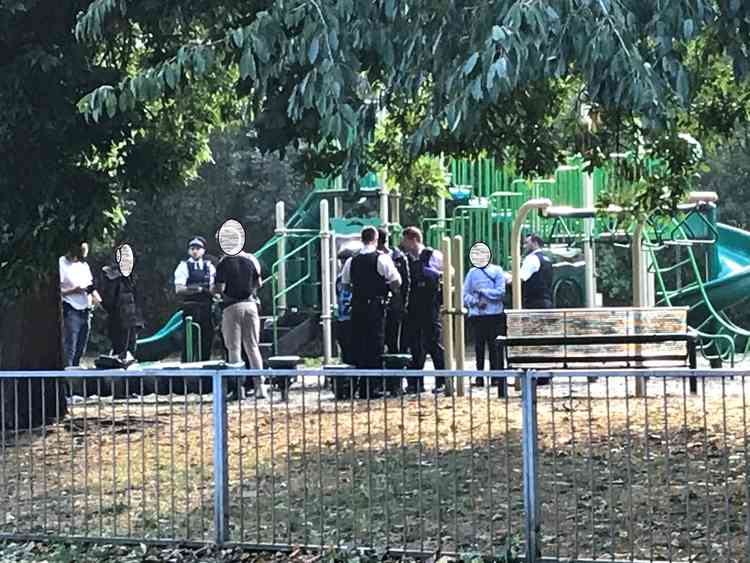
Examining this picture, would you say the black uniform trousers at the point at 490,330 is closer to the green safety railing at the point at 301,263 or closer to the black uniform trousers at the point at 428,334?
the black uniform trousers at the point at 428,334

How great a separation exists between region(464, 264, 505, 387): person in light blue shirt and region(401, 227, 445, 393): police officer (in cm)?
39

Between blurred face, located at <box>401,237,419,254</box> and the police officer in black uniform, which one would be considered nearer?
blurred face, located at <box>401,237,419,254</box>

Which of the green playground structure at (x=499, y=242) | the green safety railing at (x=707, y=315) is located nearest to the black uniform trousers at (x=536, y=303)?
the green playground structure at (x=499, y=242)

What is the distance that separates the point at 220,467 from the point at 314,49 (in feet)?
8.30

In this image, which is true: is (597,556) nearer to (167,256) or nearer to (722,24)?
(722,24)

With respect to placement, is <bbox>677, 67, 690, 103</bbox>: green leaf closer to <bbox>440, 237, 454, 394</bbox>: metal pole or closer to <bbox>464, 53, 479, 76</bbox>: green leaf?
<bbox>464, 53, 479, 76</bbox>: green leaf

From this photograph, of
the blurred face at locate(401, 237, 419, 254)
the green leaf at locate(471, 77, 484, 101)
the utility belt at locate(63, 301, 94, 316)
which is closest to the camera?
the green leaf at locate(471, 77, 484, 101)

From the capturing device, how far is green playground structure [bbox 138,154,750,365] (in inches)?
779

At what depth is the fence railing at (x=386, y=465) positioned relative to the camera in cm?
759

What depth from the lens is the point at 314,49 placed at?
6711 millimetres

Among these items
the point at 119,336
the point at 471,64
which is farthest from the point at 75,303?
the point at 471,64

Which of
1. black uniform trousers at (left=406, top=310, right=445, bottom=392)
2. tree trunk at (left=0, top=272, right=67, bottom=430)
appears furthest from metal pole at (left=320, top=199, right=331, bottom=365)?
tree trunk at (left=0, top=272, right=67, bottom=430)

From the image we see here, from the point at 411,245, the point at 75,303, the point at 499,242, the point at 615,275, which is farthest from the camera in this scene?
the point at 615,275

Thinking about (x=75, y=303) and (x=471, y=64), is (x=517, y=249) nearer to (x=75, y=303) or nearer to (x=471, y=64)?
(x=75, y=303)
